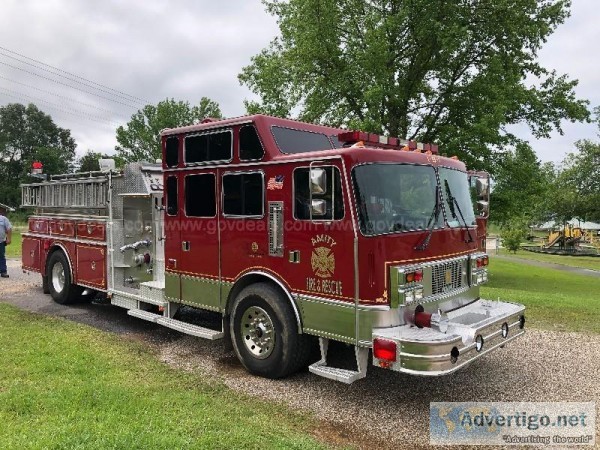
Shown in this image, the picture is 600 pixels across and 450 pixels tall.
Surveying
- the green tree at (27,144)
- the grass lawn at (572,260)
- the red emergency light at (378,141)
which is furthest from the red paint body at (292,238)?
the green tree at (27,144)

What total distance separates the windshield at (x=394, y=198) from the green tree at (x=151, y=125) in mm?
50540

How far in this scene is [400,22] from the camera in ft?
60.5

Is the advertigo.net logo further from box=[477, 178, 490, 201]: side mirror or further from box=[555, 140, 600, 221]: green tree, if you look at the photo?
box=[555, 140, 600, 221]: green tree

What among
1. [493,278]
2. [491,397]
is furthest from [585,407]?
[493,278]

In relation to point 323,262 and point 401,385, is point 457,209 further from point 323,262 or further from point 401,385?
point 401,385

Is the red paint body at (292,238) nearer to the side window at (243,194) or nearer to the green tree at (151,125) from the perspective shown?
the side window at (243,194)

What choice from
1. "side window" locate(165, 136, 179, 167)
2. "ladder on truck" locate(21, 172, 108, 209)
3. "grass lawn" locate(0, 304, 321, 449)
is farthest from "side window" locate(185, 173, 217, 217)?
"ladder on truck" locate(21, 172, 108, 209)

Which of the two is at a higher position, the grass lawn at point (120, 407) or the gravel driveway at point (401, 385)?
the grass lawn at point (120, 407)

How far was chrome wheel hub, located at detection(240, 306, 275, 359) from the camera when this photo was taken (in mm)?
5758

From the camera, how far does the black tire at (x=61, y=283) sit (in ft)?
30.9

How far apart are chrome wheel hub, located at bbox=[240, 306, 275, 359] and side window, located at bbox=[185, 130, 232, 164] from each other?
194 cm

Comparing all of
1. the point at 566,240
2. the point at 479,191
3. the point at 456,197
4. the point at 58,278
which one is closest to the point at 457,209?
the point at 456,197

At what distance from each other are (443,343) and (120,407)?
3030 millimetres

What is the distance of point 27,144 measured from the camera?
74.7 meters
